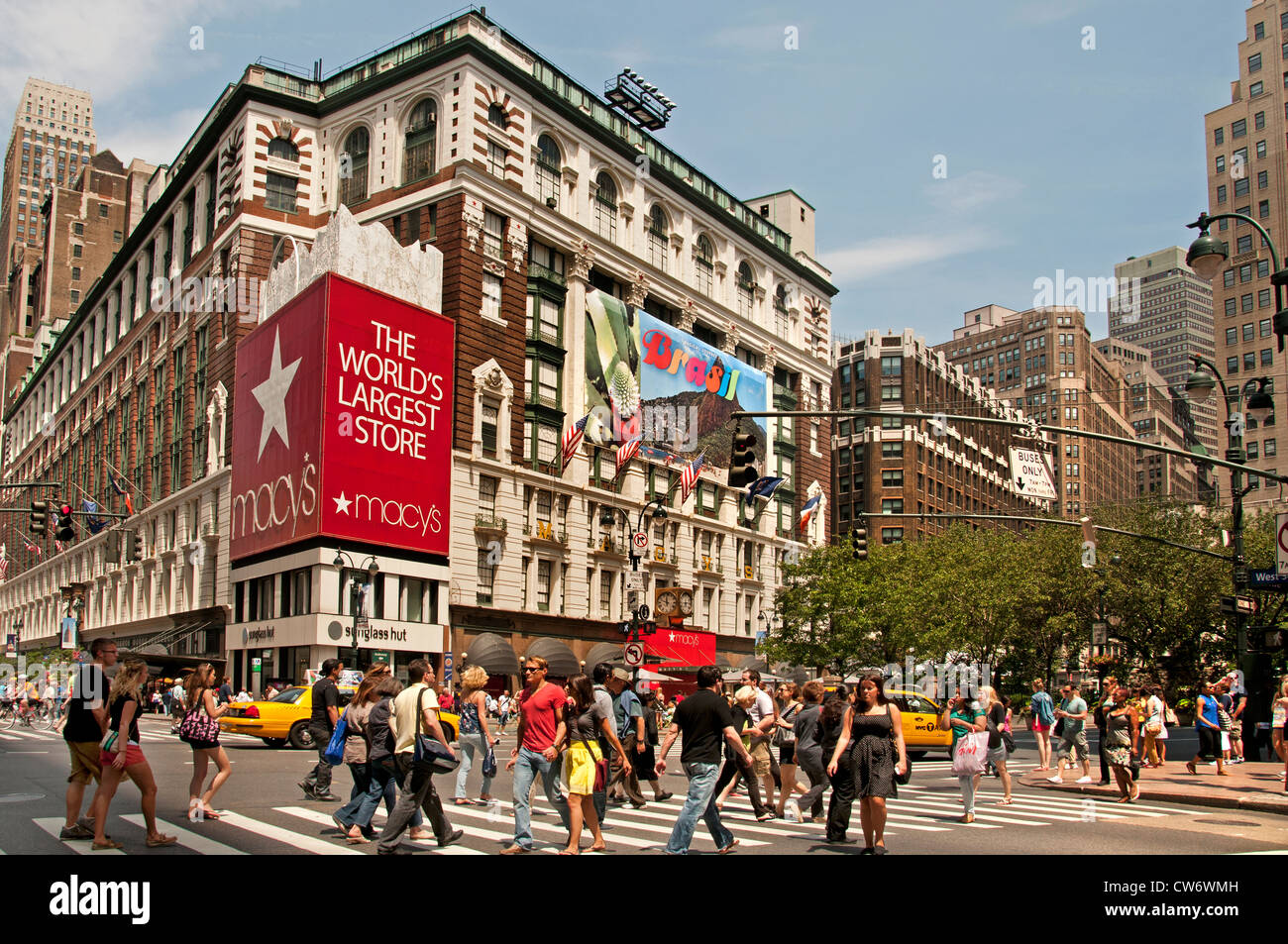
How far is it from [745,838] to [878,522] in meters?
98.4

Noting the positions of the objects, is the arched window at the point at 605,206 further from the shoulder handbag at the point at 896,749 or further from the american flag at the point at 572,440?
the shoulder handbag at the point at 896,749

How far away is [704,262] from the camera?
71.6 m

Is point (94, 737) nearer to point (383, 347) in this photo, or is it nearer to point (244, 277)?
point (383, 347)

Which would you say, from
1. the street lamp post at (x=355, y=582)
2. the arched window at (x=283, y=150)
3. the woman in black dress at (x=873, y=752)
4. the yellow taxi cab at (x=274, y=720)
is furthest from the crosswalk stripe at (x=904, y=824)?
the arched window at (x=283, y=150)

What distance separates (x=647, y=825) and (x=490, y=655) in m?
37.5

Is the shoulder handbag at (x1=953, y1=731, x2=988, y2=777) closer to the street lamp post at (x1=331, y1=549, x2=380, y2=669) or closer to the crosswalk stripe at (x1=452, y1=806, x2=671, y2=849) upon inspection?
the crosswalk stripe at (x1=452, y1=806, x2=671, y2=849)

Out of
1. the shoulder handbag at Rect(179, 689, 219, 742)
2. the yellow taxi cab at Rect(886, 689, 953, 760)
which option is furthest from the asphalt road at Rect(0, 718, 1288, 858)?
the yellow taxi cab at Rect(886, 689, 953, 760)

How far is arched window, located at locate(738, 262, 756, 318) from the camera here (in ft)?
246

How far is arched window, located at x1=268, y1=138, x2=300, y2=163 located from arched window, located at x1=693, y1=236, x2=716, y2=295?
24782mm

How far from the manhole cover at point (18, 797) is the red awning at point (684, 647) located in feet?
141

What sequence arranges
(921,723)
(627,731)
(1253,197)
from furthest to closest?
(1253,197)
(921,723)
(627,731)

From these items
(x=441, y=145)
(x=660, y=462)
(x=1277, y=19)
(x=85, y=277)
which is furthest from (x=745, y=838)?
(x=85, y=277)

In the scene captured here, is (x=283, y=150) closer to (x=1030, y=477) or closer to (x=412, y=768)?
(x=412, y=768)

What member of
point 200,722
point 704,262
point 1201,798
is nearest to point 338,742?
point 200,722
